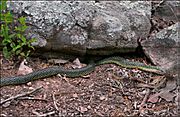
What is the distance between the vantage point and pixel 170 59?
618cm

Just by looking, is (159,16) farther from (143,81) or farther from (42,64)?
(42,64)

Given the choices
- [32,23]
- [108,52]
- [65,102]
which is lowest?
[65,102]

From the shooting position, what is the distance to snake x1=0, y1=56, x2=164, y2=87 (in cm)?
531

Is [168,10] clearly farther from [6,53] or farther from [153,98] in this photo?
[6,53]

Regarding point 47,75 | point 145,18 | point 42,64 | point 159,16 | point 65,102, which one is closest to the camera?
point 65,102

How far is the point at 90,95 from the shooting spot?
209 inches

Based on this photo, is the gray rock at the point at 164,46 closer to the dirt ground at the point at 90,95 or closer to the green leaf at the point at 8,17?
the dirt ground at the point at 90,95

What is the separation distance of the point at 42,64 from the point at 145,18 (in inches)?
70.1

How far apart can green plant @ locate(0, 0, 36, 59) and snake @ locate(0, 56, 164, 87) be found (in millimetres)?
424

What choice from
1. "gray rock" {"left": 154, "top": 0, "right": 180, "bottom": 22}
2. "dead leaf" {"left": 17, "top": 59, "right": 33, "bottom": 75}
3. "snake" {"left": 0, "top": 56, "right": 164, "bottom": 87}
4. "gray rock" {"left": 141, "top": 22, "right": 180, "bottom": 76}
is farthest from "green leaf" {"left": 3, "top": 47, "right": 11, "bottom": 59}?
"gray rock" {"left": 154, "top": 0, "right": 180, "bottom": 22}

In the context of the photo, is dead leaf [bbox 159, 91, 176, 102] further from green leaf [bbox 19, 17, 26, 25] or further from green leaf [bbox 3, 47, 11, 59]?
green leaf [bbox 3, 47, 11, 59]

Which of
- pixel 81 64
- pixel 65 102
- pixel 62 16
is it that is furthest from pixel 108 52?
pixel 65 102

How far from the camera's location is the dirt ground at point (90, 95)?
16.1ft

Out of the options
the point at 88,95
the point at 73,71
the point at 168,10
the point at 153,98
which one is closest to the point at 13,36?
the point at 73,71
